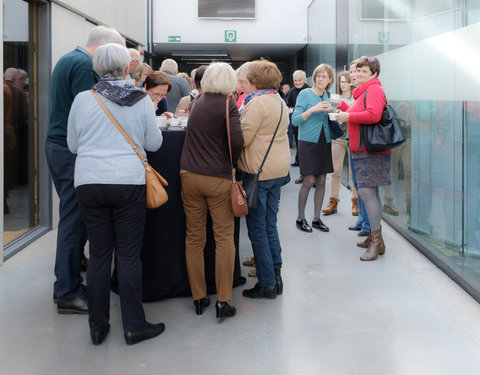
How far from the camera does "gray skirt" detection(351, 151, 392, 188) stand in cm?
452

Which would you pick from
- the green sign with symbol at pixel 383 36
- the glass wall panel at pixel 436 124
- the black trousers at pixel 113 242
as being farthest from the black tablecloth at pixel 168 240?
the green sign with symbol at pixel 383 36

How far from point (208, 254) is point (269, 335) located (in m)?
0.79

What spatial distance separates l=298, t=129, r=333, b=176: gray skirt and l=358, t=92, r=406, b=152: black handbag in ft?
3.34

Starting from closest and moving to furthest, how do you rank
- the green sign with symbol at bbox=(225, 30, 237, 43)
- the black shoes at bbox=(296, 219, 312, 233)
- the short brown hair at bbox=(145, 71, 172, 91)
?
the short brown hair at bbox=(145, 71, 172, 91) → the black shoes at bbox=(296, 219, 312, 233) → the green sign with symbol at bbox=(225, 30, 237, 43)

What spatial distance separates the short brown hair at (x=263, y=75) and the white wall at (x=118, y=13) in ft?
10.3

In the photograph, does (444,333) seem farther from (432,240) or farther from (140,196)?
(140,196)

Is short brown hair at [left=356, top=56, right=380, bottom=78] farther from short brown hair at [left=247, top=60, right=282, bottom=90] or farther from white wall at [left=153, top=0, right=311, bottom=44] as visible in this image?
white wall at [left=153, top=0, right=311, bottom=44]

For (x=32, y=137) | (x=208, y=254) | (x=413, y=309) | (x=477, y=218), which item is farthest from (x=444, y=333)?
(x=32, y=137)

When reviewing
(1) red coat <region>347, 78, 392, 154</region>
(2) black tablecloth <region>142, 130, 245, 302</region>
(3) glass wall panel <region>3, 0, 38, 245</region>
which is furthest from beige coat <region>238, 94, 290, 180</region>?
(3) glass wall panel <region>3, 0, 38, 245</region>

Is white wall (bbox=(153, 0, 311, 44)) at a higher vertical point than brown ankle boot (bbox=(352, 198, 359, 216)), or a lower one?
higher

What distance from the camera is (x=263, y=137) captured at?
3.43m

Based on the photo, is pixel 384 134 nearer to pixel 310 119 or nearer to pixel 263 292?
pixel 310 119

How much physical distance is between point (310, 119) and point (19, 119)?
2.85 meters

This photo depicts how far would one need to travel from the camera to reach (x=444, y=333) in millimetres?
3107
